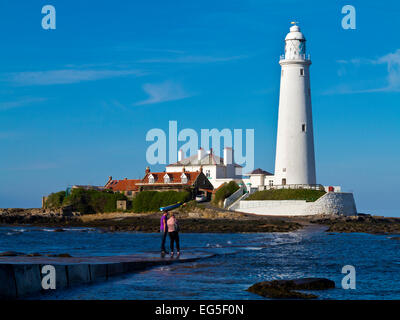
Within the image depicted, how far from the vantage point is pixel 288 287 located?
55.1 ft

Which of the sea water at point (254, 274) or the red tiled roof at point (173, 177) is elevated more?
the red tiled roof at point (173, 177)

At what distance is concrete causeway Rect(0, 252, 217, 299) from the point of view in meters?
14.5

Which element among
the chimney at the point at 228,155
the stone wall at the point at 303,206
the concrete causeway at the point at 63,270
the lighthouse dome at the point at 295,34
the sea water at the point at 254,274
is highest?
the lighthouse dome at the point at 295,34

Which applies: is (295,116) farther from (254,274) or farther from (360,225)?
(254,274)

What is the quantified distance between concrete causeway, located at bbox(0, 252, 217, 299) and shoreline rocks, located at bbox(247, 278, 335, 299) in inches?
180

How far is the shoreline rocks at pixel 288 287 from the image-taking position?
51.5 feet

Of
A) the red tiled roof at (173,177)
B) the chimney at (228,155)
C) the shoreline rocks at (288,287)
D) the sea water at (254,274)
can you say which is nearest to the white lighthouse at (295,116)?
the red tiled roof at (173,177)

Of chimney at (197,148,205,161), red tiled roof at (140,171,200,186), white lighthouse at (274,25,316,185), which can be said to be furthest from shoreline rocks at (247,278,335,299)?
chimney at (197,148,205,161)

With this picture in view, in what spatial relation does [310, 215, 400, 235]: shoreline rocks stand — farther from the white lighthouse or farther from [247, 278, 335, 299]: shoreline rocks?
[247, 278, 335, 299]: shoreline rocks

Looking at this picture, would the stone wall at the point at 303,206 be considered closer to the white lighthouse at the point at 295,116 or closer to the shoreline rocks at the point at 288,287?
the white lighthouse at the point at 295,116

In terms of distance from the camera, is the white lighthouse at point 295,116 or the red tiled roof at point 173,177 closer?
the white lighthouse at point 295,116

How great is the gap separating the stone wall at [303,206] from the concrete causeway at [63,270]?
1333 inches

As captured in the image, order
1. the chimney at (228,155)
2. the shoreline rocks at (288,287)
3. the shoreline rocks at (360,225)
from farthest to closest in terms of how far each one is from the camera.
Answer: the chimney at (228,155), the shoreline rocks at (360,225), the shoreline rocks at (288,287)
